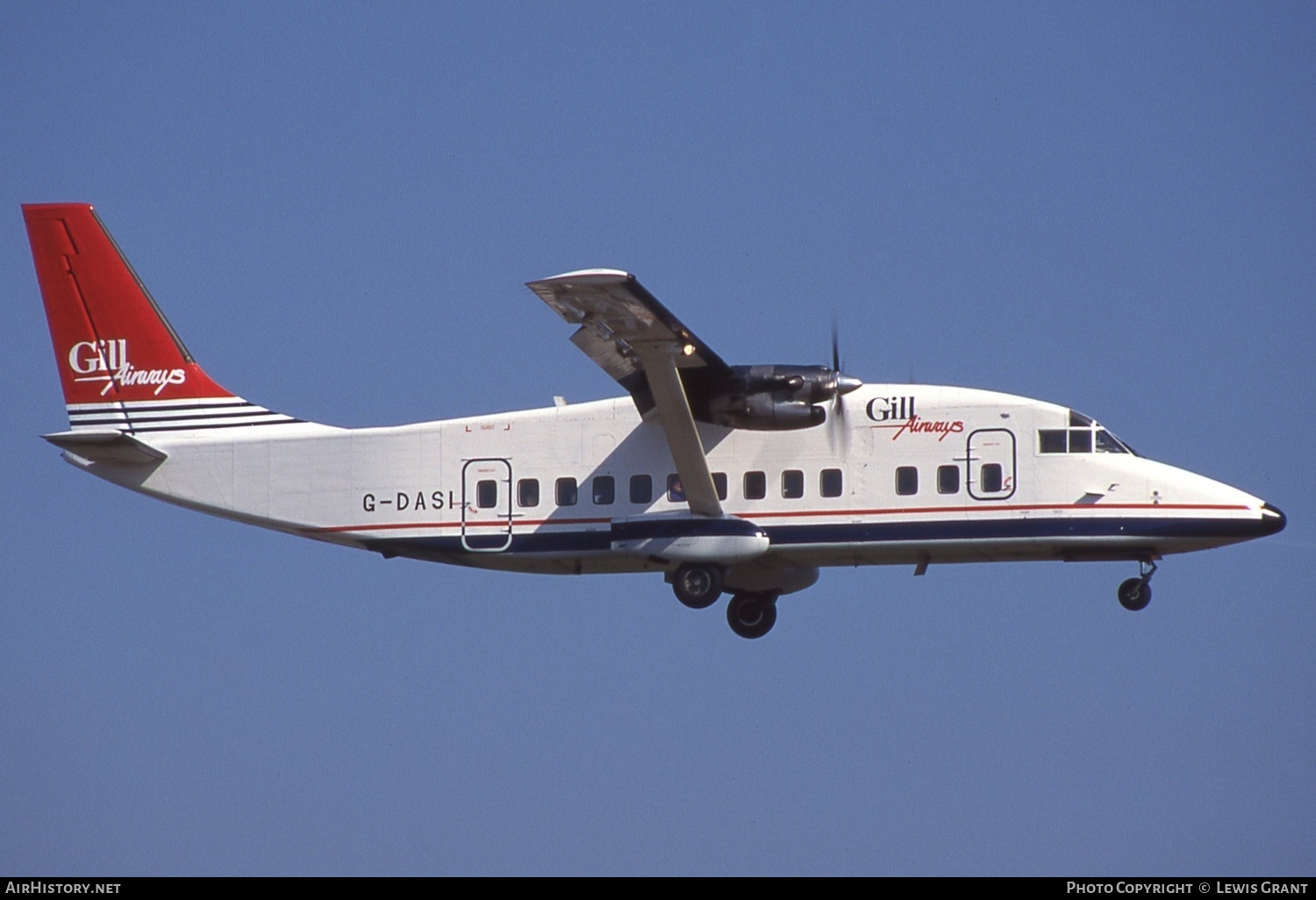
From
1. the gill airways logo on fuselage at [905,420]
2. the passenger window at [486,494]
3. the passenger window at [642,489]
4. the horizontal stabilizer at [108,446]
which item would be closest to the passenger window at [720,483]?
the passenger window at [642,489]

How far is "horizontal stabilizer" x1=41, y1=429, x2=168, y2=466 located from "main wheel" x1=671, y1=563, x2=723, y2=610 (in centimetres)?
716

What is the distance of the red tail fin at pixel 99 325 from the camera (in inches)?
1016

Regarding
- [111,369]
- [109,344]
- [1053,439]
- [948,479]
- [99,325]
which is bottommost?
[948,479]

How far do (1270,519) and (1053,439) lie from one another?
2687 mm

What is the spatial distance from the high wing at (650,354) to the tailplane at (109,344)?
5.11 m

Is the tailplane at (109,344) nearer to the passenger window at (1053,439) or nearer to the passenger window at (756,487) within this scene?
the passenger window at (756,487)

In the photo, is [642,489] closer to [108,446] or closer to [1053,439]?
[1053,439]

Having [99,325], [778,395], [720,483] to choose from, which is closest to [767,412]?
[778,395]

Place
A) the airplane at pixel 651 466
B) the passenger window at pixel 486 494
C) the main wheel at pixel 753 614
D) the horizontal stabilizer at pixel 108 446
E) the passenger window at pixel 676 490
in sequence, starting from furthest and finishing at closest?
1. the main wheel at pixel 753 614
2. the horizontal stabilizer at pixel 108 446
3. the passenger window at pixel 486 494
4. the passenger window at pixel 676 490
5. the airplane at pixel 651 466

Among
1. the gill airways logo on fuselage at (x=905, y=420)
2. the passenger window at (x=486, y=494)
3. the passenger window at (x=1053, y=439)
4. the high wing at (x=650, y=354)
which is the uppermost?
the high wing at (x=650, y=354)

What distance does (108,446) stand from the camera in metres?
25.0

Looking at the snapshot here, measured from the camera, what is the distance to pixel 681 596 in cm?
2381

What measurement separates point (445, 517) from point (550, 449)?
1.64 m

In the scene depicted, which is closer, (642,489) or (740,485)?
(740,485)
